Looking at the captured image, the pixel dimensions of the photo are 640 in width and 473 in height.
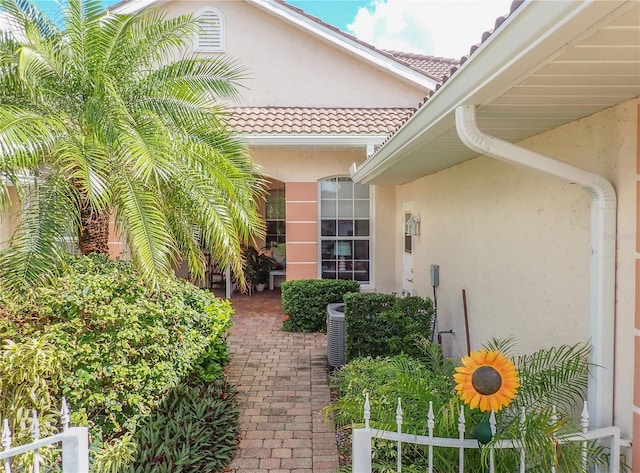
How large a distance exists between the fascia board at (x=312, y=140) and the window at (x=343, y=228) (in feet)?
4.42

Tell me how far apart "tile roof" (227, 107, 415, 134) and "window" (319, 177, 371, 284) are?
151 centimetres

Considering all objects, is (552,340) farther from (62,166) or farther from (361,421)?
(62,166)

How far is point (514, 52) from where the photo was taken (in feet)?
6.83

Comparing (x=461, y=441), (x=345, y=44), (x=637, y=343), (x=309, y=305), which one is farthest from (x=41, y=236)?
(x=345, y=44)

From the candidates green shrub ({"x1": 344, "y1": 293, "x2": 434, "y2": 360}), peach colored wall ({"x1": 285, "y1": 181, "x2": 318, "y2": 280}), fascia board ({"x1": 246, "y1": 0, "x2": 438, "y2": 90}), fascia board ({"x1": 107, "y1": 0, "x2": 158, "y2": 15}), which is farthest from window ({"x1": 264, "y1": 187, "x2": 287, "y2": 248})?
green shrub ({"x1": 344, "y1": 293, "x2": 434, "y2": 360})

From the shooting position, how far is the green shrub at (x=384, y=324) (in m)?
6.16

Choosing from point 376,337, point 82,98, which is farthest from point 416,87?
point 82,98

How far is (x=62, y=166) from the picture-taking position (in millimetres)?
5047

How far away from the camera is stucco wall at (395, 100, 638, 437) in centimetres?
292

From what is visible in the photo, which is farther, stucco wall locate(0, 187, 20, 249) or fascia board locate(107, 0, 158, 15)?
fascia board locate(107, 0, 158, 15)

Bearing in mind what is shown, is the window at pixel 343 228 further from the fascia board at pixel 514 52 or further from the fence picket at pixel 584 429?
the fence picket at pixel 584 429

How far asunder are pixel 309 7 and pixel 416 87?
3697 millimetres

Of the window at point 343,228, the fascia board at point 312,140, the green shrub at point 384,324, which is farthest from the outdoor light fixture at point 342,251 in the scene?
the green shrub at point 384,324

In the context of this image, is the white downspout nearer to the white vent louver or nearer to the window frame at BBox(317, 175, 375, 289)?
the window frame at BBox(317, 175, 375, 289)
